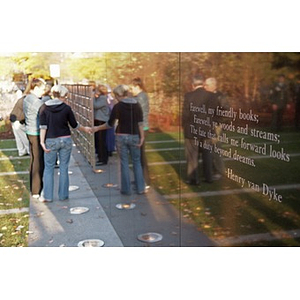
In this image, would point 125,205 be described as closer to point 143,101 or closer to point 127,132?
point 127,132

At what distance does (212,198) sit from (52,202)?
1858 millimetres

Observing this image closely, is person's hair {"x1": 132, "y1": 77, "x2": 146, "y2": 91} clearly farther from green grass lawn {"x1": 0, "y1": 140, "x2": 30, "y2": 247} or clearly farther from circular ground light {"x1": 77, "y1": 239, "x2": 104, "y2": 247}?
circular ground light {"x1": 77, "y1": 239, "x2": 104, "y2": 247}

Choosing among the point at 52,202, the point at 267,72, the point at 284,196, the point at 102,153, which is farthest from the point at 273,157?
the point at 52,202

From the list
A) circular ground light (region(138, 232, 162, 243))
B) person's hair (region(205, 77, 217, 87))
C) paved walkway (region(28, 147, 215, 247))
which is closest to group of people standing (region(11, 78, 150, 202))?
paved walkway (region(28, 147, 215, 247))

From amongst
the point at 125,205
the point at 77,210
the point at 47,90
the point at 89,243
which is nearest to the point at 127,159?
the point at 125,205

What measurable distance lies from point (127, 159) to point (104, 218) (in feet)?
2.46

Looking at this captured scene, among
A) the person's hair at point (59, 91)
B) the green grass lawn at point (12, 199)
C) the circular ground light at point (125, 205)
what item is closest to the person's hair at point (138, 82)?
the person's hair at point (59, 91)

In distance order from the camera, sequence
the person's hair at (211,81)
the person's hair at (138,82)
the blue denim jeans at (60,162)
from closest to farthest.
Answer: the person's hair at (211,81)
the person's hair at (138,82)
the blue denim jeans at (60,162)

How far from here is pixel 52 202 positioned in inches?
249

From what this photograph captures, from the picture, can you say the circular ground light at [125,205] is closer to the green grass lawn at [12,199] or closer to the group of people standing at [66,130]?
the group of people standing at [66,130]

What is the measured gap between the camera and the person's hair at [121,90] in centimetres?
594

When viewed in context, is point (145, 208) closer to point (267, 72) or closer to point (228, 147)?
point (228, 147)

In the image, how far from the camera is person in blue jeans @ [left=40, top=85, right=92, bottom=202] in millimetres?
6184

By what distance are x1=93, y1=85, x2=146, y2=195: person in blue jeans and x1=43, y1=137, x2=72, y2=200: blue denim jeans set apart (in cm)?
47
